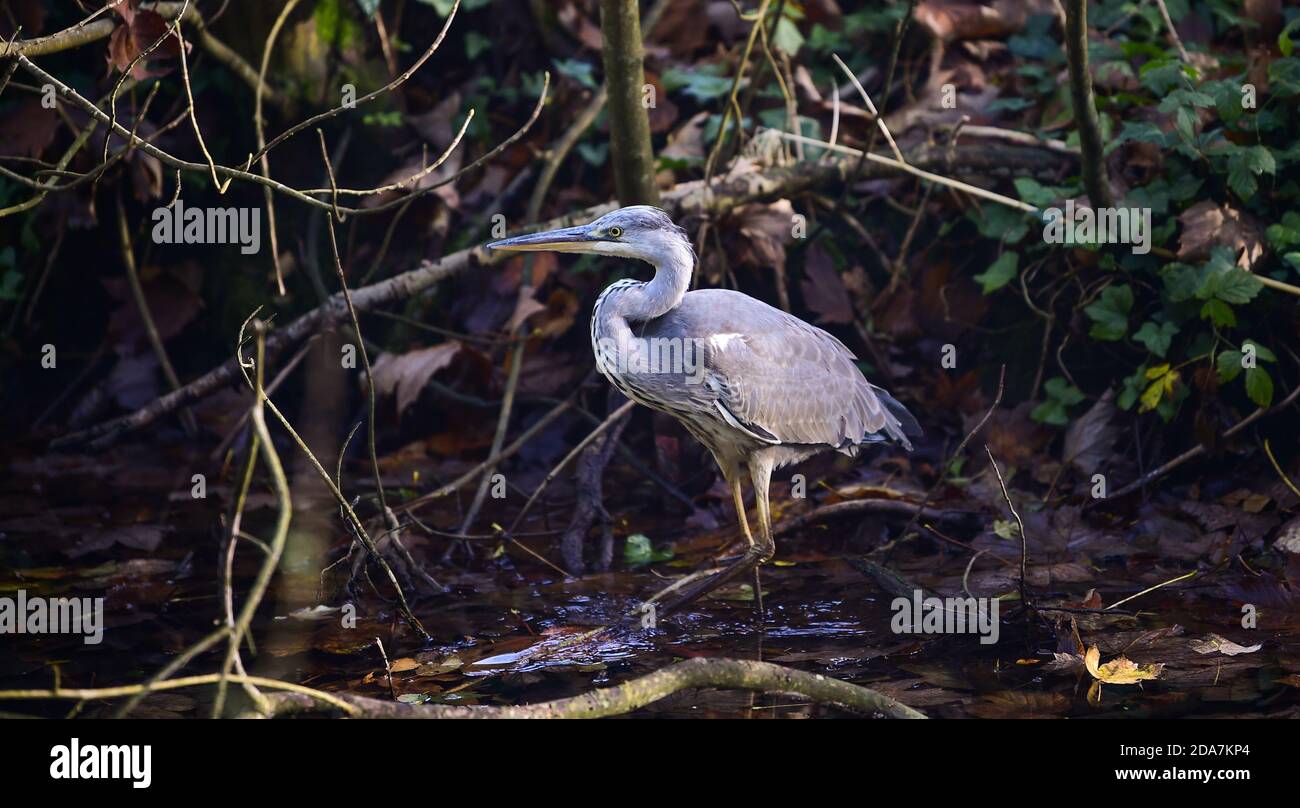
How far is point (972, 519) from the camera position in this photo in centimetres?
609

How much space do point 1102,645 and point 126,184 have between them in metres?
6.47

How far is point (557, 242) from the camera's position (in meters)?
5.41

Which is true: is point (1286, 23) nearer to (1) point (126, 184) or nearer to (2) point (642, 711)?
(2) point (642, 711)

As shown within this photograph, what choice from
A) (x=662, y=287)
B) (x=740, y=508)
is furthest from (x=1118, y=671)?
(x=662, y=287)

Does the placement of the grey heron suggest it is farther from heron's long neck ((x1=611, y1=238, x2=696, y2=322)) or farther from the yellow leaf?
the yellow leaf

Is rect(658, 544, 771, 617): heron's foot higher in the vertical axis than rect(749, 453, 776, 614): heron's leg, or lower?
lower

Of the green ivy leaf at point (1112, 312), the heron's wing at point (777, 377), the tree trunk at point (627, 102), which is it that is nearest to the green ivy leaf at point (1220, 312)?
the green ivy leaf at point (1112, 312)

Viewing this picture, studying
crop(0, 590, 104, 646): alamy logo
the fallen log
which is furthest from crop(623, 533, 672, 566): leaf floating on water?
crop(0, 590, 104, 646): alamy logo

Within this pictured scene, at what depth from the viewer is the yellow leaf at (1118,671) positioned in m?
4.30

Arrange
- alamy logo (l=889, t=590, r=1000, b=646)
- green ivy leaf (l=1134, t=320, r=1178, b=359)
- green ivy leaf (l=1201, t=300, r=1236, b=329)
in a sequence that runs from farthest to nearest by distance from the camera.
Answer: green ivy leaf (l=1134, t=320, r=1178, b=359)
green ivy leaf (l=1201, t=300, r=1236, b=329)
alamy logo (l=889, t=590, r=1000, b=646)

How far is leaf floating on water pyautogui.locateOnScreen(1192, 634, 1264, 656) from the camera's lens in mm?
4523
